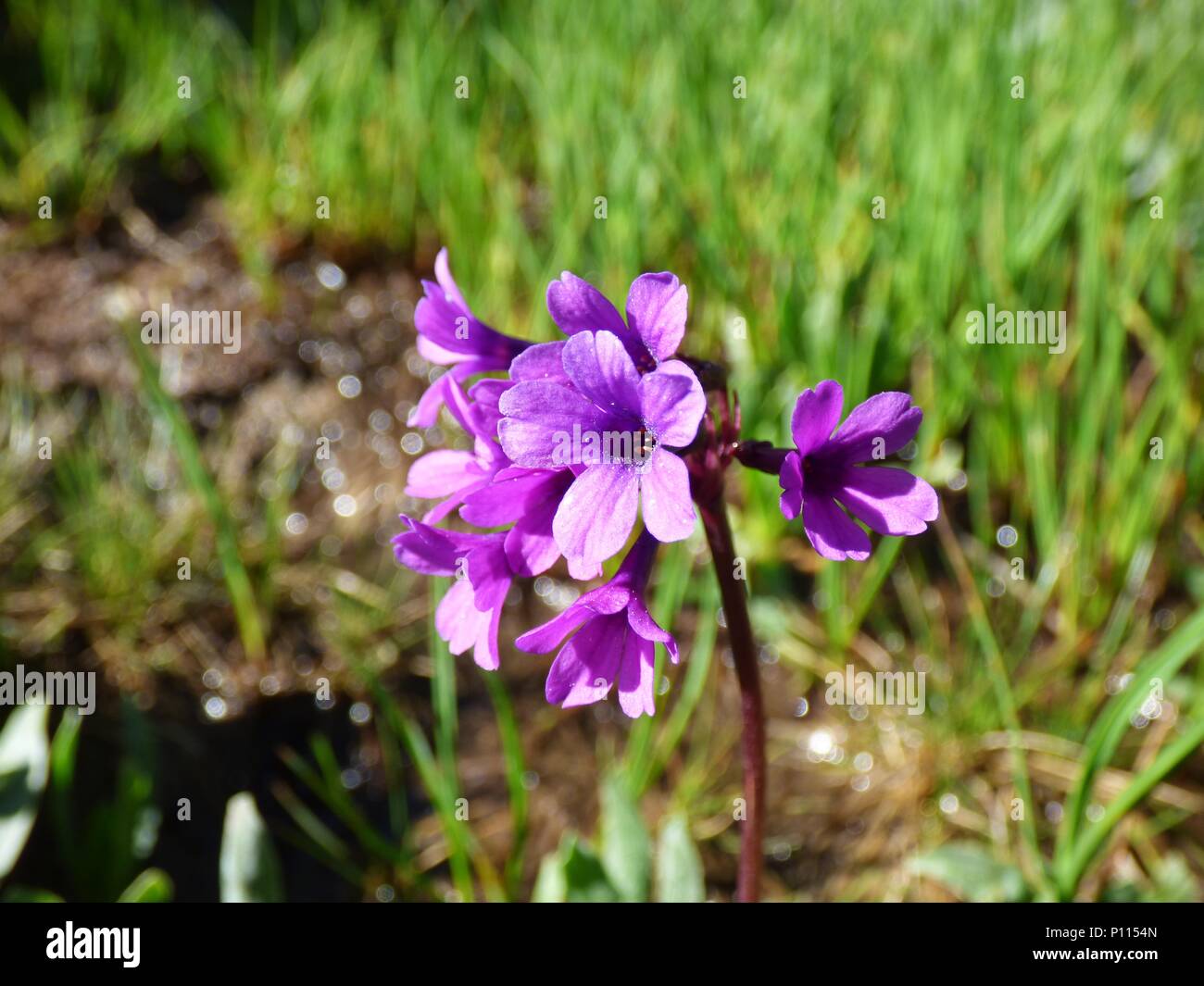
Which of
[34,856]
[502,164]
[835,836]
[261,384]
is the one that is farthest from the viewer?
[502,164]

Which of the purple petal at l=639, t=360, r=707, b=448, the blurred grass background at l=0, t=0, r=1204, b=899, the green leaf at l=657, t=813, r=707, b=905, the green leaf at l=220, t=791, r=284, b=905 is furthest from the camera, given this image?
the blurred grass background at l=0, t=0, r=1204, b=899

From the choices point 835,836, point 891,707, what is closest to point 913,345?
point 891,707

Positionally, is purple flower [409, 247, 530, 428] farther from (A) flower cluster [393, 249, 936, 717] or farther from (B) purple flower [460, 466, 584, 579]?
(B) purple flower [460, 466, 584, 579]

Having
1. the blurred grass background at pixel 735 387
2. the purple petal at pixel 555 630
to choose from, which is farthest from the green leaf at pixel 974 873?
the purple petal at pixel 555 630

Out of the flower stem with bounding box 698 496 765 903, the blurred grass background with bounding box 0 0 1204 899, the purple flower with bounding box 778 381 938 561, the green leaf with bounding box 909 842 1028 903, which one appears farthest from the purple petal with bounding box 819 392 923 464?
the green leaf with bounding box 909 842 1028 903

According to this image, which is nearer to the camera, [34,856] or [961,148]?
[34,856]

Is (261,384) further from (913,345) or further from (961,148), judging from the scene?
(961,148)
